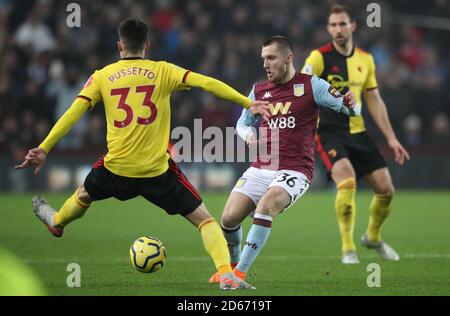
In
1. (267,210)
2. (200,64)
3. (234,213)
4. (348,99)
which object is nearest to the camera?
(267,210)

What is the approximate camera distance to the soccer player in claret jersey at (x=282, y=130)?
8508 millimetres

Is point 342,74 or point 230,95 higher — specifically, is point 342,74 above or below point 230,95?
above

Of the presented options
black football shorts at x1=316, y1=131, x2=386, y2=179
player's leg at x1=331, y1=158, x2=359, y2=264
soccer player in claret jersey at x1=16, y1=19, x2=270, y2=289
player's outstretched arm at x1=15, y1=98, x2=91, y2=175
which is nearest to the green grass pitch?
player's leg at x1=331, y1=158, x2=359, y2=264

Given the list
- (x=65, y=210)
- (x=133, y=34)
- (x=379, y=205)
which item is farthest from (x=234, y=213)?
(x=379, y=205)

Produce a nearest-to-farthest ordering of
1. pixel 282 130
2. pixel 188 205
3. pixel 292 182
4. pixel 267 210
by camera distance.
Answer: pixel 188 205
pixel 267 210
pixel 292 182
pixel 282 130

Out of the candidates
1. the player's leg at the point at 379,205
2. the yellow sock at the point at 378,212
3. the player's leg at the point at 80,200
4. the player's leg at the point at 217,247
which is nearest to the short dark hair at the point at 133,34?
the player's leg at the point at 80,200

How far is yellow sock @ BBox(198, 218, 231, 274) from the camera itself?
7895mm

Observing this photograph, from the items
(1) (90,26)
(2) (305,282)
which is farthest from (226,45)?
(2) (305,282)

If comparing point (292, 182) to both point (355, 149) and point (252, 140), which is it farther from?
point (355, 149)

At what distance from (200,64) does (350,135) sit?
31.7ft

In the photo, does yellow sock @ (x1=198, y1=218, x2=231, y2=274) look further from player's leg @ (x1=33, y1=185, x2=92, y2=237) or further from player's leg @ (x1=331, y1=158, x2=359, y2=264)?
player's leg @ (x1=331, y1=158, x2=359, y2=264)

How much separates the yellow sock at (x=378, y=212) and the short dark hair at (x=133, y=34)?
383 centimetres

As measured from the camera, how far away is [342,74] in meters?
10.5

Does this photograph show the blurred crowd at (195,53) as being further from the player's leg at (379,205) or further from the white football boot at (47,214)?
the white football boot at (47,214)
